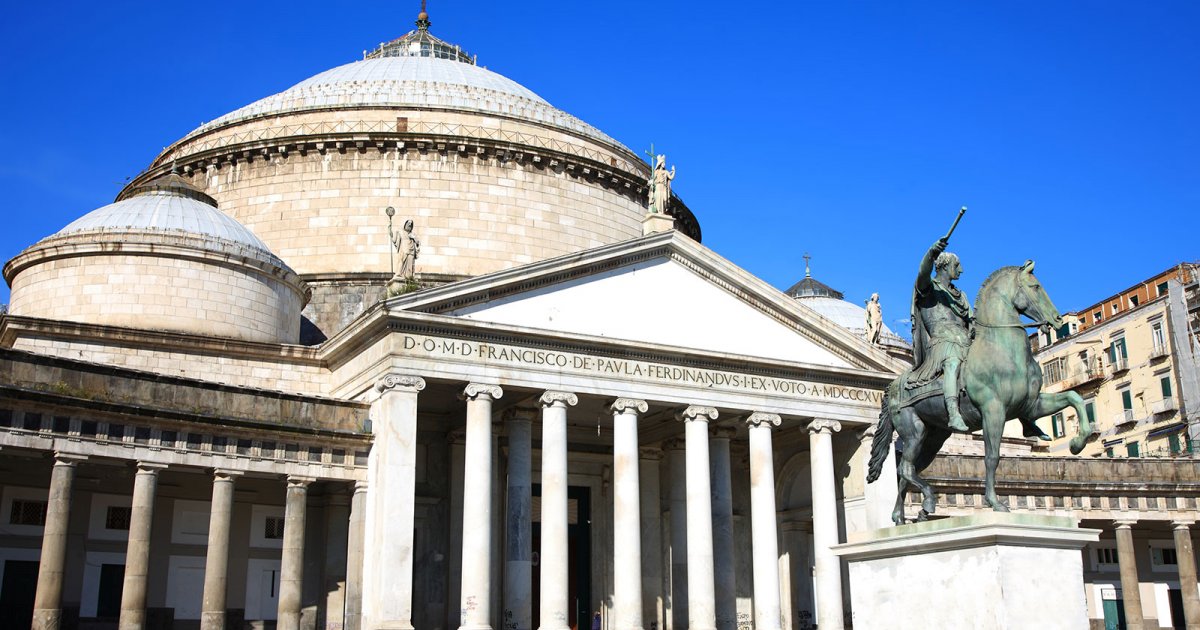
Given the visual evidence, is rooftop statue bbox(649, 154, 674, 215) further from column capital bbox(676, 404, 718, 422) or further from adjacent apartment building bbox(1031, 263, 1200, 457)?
adjacent apartment building bbox(1031, 263, 1200, 457)

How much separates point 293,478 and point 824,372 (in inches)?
633

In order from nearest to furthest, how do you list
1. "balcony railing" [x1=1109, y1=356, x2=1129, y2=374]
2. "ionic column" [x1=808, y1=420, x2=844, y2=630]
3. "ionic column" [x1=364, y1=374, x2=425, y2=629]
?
"ionic column" [x1=364, y1=374, x2=425, y2=629]
"ionic column" [x1=808, y1=420, x2=844, y2=630]
"balcony railing" [x1=1109, y1=356, x2=1129, y2=374]

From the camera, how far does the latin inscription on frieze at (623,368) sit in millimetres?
30953

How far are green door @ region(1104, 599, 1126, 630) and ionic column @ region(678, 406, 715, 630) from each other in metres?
20.5

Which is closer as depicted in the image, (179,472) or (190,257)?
(179,472)

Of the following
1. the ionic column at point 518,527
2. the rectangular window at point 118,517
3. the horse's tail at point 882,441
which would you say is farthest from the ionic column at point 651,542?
the horse's tail at point 882,441

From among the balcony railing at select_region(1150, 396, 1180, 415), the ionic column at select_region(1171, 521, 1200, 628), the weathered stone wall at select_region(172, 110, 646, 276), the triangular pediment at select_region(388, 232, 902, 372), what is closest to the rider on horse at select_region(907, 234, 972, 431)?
the triangular pediment at select_region(388, 232, 902, 372)

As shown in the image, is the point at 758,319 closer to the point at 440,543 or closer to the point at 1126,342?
the point at 440,543

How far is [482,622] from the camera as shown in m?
29.4

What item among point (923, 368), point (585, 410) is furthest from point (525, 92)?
point (923, 368)

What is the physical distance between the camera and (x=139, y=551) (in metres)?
28.1

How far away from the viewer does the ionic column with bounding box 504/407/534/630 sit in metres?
30.9

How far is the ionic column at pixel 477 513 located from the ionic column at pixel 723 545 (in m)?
8.15

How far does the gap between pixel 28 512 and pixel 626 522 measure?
51.4ft
